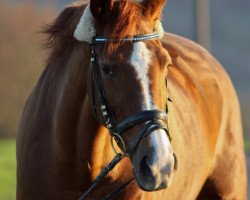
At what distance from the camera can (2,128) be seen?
1586 cm

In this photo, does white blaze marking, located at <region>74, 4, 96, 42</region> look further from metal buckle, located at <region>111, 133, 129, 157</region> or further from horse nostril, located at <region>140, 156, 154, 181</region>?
horse nostril, located at <region>140, 156, 154, 181</region>

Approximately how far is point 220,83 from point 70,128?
2.19 meters

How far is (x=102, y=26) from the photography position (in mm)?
4371

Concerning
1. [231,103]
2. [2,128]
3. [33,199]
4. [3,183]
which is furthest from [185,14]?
[33,199]

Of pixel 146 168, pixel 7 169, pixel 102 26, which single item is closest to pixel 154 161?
pixel 146 168

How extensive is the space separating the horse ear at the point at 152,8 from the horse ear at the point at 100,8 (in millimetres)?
204

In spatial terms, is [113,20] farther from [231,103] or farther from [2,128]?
[2,128]

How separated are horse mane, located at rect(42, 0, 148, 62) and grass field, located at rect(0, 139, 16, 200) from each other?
5.09m

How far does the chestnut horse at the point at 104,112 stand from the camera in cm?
407

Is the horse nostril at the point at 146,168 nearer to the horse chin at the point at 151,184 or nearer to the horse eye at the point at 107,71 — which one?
the horse chin at the point at 151,184

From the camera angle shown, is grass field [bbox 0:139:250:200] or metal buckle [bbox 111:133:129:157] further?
grass field [bbox 0:139:250:200]

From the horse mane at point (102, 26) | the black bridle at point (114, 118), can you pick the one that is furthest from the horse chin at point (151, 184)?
the horse mane at point (102, 26)

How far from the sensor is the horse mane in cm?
423

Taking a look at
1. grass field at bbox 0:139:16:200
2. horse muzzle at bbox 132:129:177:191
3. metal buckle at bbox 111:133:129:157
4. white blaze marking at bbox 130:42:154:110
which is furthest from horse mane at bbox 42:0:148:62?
grass field at bbox 0:139:16:200
